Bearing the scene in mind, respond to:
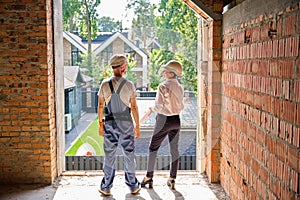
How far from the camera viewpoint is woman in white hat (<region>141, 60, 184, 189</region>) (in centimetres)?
412

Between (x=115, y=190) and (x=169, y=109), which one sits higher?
(x=169, y=109)

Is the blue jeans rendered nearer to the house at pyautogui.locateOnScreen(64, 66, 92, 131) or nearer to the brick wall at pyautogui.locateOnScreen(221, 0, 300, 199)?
the house at pyautogui.locateOnScreen(64, 66, 92, 131)

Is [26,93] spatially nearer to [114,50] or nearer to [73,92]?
[73,92]

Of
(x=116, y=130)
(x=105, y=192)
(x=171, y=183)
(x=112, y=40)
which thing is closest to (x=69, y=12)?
(x=112, y=40)

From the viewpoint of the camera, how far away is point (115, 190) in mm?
4266

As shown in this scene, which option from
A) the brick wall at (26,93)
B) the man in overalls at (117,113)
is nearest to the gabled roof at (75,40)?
the brick wall at (26,93)

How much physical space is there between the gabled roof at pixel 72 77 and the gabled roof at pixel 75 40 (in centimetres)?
25

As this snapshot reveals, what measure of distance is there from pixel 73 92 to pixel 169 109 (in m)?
1.37

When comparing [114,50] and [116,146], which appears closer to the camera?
[116,146]

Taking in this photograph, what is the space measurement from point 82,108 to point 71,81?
39cm

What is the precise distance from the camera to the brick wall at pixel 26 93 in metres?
4.21

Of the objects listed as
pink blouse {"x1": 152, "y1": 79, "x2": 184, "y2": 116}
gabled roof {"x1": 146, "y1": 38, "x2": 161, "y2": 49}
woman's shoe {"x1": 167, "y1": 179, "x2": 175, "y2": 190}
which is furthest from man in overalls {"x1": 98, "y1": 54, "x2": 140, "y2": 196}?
gabled roof {"x1": 146, "y1": 38, "x2": 161, "y2": 49}

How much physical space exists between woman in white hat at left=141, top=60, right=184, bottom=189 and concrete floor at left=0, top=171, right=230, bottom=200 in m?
0.37

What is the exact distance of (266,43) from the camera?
2590 millimetres
